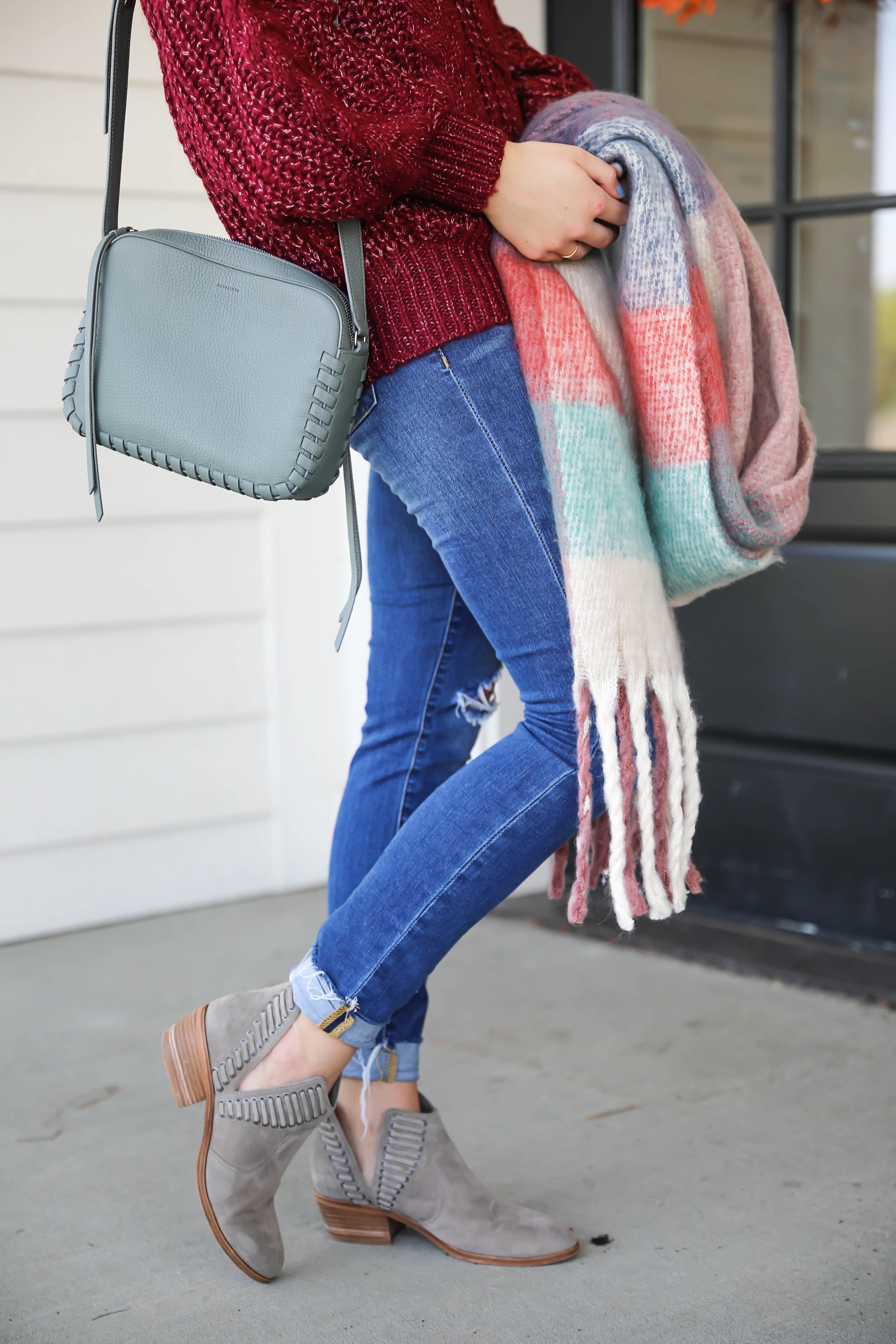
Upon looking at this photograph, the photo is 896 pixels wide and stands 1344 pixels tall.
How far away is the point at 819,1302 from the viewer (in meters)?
1.06

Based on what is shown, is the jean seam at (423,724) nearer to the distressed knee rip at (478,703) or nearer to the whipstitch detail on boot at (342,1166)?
the distressed knee rip at (478,703)

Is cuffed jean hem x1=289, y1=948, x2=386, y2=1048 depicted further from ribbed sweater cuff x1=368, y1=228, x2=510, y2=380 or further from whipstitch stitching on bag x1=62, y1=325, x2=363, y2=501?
ribbed sweater cuff x1=368, y1=228, x2=510, y2=380

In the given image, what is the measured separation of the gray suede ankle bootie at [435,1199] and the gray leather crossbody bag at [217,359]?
0.46 m

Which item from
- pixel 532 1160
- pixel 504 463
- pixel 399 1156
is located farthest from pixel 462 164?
pixel 532 1160

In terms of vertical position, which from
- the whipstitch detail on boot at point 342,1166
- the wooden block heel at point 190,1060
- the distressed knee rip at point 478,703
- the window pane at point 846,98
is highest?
the window pane at point 846,98

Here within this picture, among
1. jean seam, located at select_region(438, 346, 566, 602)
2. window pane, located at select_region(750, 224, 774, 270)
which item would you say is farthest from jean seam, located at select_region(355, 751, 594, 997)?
window pane, located at select_region(750, 224, 774, 270)

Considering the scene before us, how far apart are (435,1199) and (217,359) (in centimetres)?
73

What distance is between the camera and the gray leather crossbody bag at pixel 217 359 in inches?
36.3

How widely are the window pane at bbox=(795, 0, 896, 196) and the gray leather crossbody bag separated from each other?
45.3 inches

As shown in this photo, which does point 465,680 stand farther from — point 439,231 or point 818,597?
point 818,597

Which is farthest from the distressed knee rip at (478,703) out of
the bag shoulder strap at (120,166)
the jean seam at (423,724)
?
the bag shoulder strap at (120,166)

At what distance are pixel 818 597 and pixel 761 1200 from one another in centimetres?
93

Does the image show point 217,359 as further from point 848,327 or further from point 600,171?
point 848,327

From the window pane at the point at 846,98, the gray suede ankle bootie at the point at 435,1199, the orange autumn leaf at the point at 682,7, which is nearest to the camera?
the gray suede ankle bootie at the point at 435,1199
